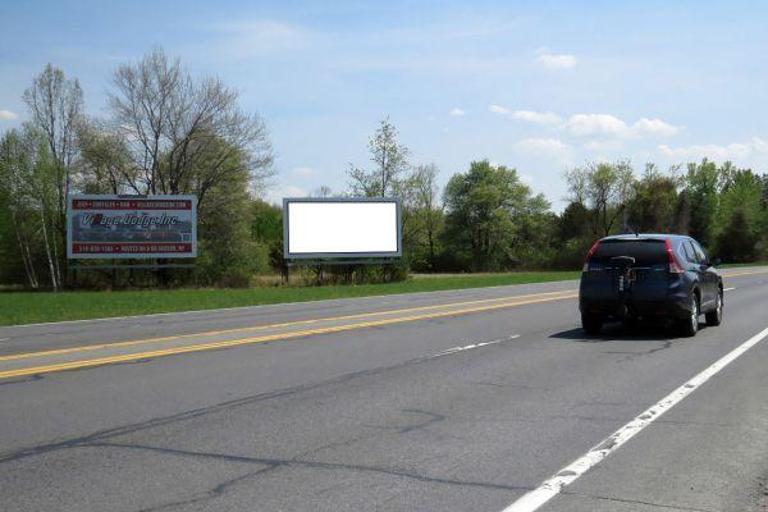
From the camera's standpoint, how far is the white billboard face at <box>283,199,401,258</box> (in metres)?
48.2

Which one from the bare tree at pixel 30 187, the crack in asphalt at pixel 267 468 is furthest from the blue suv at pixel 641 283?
the bare tree at pixel 30 187

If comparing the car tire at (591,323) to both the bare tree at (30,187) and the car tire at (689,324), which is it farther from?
the bare tree at (30,187)

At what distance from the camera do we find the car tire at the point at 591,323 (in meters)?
15.4

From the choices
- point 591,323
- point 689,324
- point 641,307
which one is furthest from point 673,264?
point 591,323

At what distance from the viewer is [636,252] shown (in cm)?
1492

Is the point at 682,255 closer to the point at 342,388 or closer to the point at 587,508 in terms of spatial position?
the point at 342,388

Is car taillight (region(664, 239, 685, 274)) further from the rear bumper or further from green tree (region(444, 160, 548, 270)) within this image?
green tree (region(444, 160, 548, 270))

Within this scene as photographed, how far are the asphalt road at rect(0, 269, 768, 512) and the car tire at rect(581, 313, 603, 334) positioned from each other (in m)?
1.00

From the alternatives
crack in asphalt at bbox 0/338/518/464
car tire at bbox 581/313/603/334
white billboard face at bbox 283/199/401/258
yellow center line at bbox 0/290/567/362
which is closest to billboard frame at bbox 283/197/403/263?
white billboard face at bbox 283/199/401/258

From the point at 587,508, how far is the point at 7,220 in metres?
59.1

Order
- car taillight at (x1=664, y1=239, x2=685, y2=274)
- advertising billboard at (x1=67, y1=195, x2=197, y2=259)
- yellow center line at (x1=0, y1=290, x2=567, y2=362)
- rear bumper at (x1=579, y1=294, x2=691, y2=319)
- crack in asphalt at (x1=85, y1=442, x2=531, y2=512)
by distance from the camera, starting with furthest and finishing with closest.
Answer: advertising billboard at (x1=67, y1=195, x2=197, y2=259) → car taillight at (x1=664, y1=239, x2=685, y2=274) → rear bumper at (x1=579, y1=294, x2=691, y2=319) → yellow center line at (x1=0, y1=290, x2=567, y2=362) → crack in asphalt at (x1=85, y1=442, x2=531, y2=512)

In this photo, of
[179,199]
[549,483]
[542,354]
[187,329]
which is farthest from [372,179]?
[549,483]

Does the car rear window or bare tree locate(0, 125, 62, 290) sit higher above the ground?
bare tree locate(0, 125, 62, 290)

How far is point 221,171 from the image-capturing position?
5406cm
